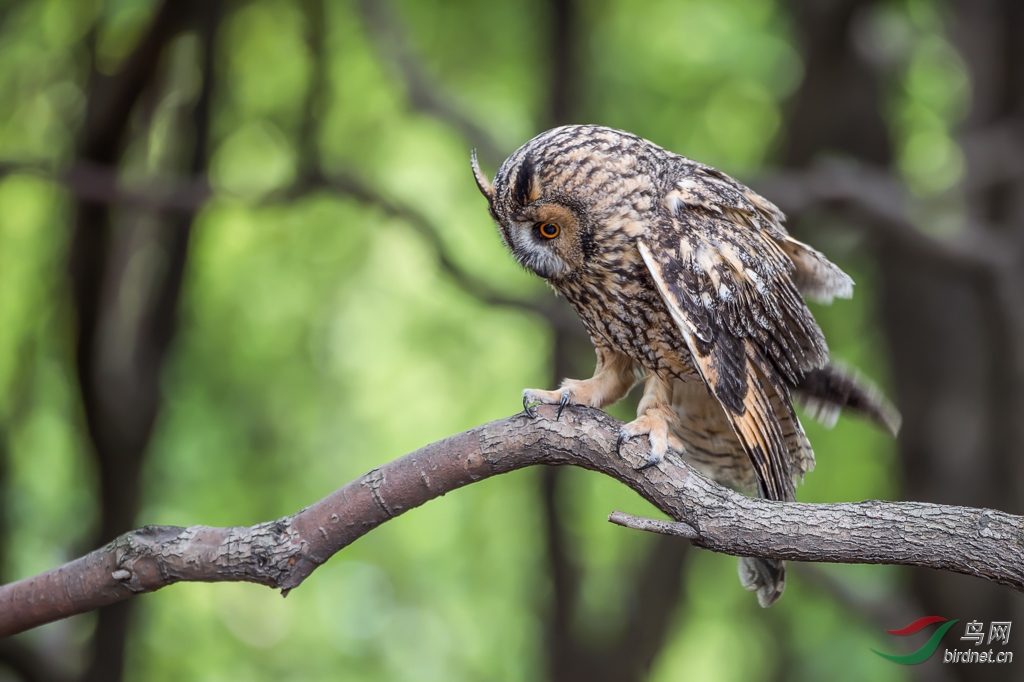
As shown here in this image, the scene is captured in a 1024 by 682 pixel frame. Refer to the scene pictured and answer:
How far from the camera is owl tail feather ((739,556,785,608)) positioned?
2.89 metres

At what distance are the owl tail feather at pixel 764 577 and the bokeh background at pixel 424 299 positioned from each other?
103 inches

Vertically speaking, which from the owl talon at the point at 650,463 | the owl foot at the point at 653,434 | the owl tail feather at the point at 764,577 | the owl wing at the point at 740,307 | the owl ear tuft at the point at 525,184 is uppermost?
the owl ear tuft at the point at 525,184

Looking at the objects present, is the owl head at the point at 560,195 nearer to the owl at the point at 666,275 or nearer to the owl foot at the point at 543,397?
the owl at the point at 666,275

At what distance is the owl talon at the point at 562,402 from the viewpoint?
8.12ft

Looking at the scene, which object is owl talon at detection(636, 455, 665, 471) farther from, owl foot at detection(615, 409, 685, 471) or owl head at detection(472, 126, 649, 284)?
owl head at detection(472, 126, 649, 284)

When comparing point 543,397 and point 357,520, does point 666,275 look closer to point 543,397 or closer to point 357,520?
point 543,397

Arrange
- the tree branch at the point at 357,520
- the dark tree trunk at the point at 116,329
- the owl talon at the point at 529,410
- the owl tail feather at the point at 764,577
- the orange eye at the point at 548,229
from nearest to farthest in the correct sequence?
the tree branch at the point at 357,520, the owl talon at the point at 529,410, the orange eye at the point at 548,229, the owl tail feather at the point at 764,577, the dark tree trunk at the point at 116,329

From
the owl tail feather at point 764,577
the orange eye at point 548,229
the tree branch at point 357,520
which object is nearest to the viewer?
the tree branch at point 357,520

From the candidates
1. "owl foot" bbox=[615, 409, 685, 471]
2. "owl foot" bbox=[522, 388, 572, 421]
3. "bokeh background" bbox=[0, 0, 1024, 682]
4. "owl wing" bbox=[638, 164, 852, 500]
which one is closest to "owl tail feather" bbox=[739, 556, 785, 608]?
"owl wing" bbox=[638, 164, 852, 500]

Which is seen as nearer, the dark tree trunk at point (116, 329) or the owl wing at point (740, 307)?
the owl wing at point (740, 307)

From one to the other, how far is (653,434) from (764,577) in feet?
2.58

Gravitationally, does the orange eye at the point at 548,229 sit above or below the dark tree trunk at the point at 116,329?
below

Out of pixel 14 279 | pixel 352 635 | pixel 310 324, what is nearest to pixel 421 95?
pixel 310 324

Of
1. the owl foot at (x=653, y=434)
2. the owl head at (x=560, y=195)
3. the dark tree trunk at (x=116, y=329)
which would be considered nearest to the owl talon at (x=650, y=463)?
the owl foot at (x=653, y=434)
